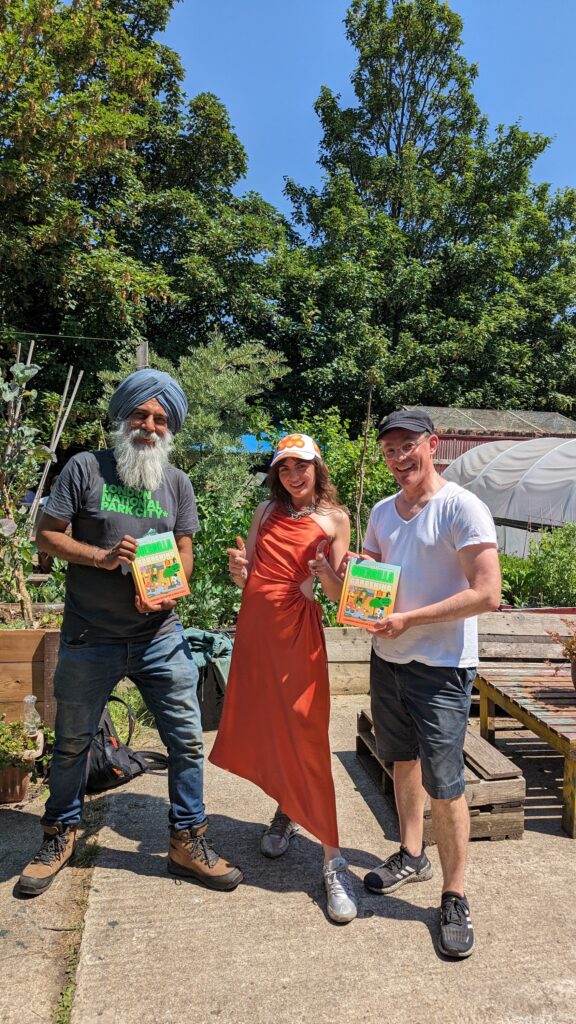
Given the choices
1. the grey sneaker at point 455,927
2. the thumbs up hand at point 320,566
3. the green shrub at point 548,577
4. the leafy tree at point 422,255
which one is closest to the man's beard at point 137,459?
the thumbs up hand at point 320,566

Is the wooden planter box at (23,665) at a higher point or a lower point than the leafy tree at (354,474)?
lower

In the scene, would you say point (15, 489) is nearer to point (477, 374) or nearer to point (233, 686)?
point (233, 686)

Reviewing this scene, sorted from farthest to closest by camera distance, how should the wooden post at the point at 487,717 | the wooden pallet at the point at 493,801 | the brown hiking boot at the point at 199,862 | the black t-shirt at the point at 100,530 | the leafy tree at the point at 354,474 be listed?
the leafy tree at the point at 354,474 → the wooden post at the point at 487,717 → the wooden pallet at the point at 493,801 → the brown hiking boot at the point at 199,862 → the black t-shirt at the point at 100,530

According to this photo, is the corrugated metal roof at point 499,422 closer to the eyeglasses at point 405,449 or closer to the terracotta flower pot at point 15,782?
the terracotta flower pot at point 15,782

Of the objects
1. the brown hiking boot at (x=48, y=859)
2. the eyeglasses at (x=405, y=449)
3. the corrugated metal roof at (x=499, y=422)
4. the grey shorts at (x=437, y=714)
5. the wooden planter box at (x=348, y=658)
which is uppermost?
the corrugated metal roof at (x=499, y=422)

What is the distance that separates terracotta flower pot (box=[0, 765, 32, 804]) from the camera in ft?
11.2

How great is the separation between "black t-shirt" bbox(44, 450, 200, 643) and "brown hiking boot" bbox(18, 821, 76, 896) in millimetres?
858

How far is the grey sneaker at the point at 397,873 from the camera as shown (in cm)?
272

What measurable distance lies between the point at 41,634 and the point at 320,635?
1.62 meters

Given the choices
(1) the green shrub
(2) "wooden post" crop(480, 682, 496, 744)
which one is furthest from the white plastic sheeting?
(2) "wooden post" crop(480, 682, 496, 744)

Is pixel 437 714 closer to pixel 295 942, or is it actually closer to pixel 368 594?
pixel 368 594

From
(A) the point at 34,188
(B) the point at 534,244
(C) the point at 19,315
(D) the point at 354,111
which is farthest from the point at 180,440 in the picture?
(D) the point at 354,111

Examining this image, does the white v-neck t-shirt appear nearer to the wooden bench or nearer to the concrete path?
the concrete path

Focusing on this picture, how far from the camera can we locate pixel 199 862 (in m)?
2.76
